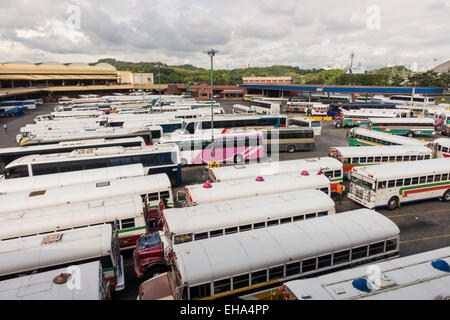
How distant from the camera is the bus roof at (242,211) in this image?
12.3 m

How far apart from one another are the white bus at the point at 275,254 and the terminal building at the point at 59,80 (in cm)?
9805

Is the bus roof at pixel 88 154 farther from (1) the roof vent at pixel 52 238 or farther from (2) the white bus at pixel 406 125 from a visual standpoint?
(2) the white bus at pixel 406 125

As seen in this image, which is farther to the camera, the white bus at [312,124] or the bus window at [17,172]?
the white bus at [312,124]

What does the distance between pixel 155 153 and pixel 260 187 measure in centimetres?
979

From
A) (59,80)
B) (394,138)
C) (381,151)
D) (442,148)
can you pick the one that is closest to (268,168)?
(381,151)

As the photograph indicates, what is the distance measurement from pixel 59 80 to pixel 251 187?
11512cm

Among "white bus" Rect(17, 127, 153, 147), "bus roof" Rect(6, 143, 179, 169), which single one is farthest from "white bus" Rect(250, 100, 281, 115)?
"bus roof" Rect(6, 143, 179, 169)

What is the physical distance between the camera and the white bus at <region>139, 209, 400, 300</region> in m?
9.23

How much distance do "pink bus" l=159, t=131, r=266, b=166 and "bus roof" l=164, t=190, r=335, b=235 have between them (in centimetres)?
1430

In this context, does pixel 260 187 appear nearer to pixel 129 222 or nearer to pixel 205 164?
pixel 129 222

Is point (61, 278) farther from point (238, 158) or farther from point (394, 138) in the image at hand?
point (394, 138)

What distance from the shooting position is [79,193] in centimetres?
1558

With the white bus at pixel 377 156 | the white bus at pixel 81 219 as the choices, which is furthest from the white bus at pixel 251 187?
the white bus at pixel 377 156
